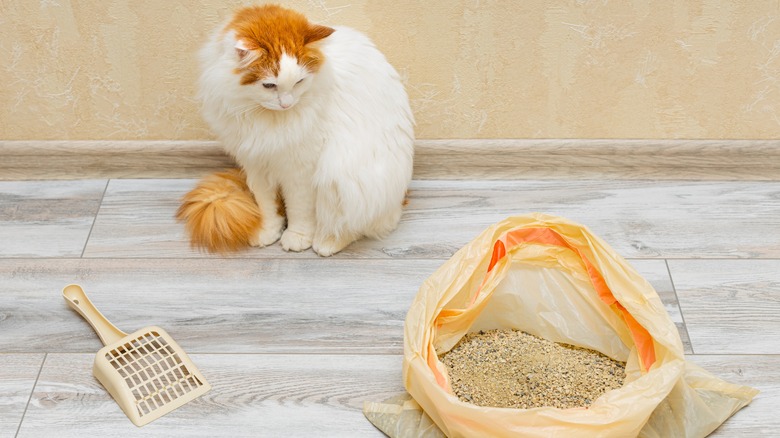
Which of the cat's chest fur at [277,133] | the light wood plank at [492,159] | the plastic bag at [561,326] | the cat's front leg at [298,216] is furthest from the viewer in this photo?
the light wood plank at [492,159]

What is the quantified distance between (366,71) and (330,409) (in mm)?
595

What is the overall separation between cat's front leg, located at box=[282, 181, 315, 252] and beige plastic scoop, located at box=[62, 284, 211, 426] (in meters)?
0.30

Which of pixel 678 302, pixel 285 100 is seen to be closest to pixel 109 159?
pixel 285 100

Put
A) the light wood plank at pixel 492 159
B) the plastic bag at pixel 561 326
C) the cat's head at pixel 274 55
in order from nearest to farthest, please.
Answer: the plastic bag at pixel 561 326, the cat's head at pixel 274 55, the light wood plank at pixel 492 159

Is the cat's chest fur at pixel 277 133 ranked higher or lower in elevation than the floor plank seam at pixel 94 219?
higher

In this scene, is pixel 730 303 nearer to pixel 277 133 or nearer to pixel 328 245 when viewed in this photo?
pixel 328 245

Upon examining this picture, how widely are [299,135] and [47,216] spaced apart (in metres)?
0.64

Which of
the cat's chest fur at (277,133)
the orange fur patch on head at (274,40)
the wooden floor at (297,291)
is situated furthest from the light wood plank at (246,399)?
the orange fur patch on head at (274,40)

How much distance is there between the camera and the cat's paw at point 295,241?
153 centimetres

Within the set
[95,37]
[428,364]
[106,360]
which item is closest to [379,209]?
[428,364]

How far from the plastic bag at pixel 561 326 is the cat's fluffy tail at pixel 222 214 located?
0.42m

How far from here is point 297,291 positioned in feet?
4.82

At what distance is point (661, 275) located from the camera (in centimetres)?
148

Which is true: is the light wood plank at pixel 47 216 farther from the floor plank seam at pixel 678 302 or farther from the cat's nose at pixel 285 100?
the floor plank seam at pixel 678 302
